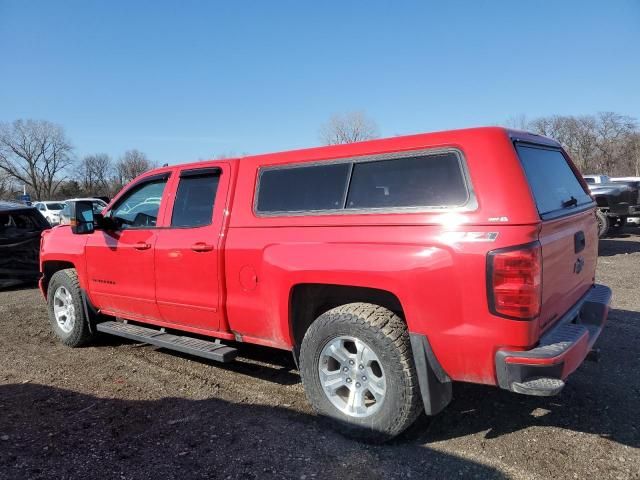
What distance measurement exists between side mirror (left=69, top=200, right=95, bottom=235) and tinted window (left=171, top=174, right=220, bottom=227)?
1.09m

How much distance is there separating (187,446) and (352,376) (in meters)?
1.18

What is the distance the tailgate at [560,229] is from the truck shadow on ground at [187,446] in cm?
114

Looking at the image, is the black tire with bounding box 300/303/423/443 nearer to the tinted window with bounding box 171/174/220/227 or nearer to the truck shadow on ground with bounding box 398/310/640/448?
the truck shadow on ground with bounding box 398/310/640/448

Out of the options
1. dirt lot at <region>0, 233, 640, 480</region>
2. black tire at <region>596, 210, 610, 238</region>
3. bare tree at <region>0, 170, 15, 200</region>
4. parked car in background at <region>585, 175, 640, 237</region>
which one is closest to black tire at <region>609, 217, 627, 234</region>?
parked car in background at <region>585, 175, 640, 237</region>

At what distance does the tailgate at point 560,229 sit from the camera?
296cm

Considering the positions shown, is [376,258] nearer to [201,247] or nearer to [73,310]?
[201,247]

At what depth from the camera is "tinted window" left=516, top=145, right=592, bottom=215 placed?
3162 millimetres

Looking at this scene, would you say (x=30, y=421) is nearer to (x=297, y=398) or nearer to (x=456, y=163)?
(x=297, y=398)

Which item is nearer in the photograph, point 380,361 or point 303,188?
point 380,361

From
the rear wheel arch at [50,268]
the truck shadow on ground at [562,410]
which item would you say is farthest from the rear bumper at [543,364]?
the rear wheel arch at [50,268]

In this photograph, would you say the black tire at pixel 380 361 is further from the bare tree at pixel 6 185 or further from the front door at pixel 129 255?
the bare tree at pixel 6 185

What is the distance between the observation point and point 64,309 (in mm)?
5832

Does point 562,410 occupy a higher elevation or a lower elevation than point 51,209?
lower

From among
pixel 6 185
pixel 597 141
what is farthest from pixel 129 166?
pixel 597 141
